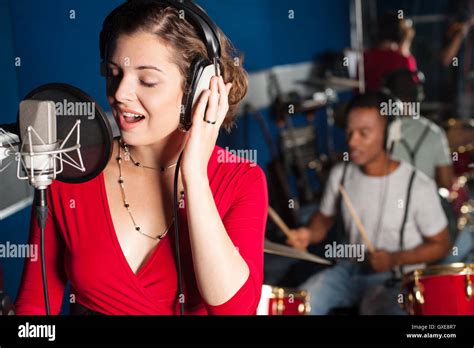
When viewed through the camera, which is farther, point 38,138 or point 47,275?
point 47,275

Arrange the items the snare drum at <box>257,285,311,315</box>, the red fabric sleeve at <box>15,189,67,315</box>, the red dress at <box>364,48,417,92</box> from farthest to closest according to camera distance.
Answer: the red dress at <box>364,48,417,92</box> → the snare drum at <box>257,285,311,315</box> → the red fabric sleeve at <box>15,189,67,315</box>

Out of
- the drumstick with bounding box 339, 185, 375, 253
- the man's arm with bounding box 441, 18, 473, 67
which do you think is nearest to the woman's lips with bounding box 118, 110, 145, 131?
the drumstick with bounding box 339, 185, 375, 253

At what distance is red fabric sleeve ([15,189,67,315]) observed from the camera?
3.94 feet

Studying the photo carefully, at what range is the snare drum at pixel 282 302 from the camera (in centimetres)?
138

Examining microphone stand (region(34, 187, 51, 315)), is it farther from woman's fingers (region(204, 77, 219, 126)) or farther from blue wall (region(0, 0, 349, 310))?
woman's fingers (region(204, 77, 219, 126))

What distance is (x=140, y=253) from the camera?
1207mm

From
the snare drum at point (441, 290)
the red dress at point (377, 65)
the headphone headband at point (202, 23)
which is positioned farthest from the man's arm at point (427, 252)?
the headphone headband at point (202, 23)

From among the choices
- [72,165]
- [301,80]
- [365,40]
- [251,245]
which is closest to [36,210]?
[72,165]

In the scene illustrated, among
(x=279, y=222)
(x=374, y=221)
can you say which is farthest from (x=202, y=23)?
(x=374, y=221)

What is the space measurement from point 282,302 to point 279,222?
167mm

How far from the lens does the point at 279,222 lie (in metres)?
1.46

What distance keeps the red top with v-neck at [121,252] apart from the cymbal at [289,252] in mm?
Result: 231

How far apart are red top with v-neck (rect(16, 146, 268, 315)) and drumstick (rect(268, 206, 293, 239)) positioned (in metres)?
0.23

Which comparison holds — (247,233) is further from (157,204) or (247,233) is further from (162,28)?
(162,28)
